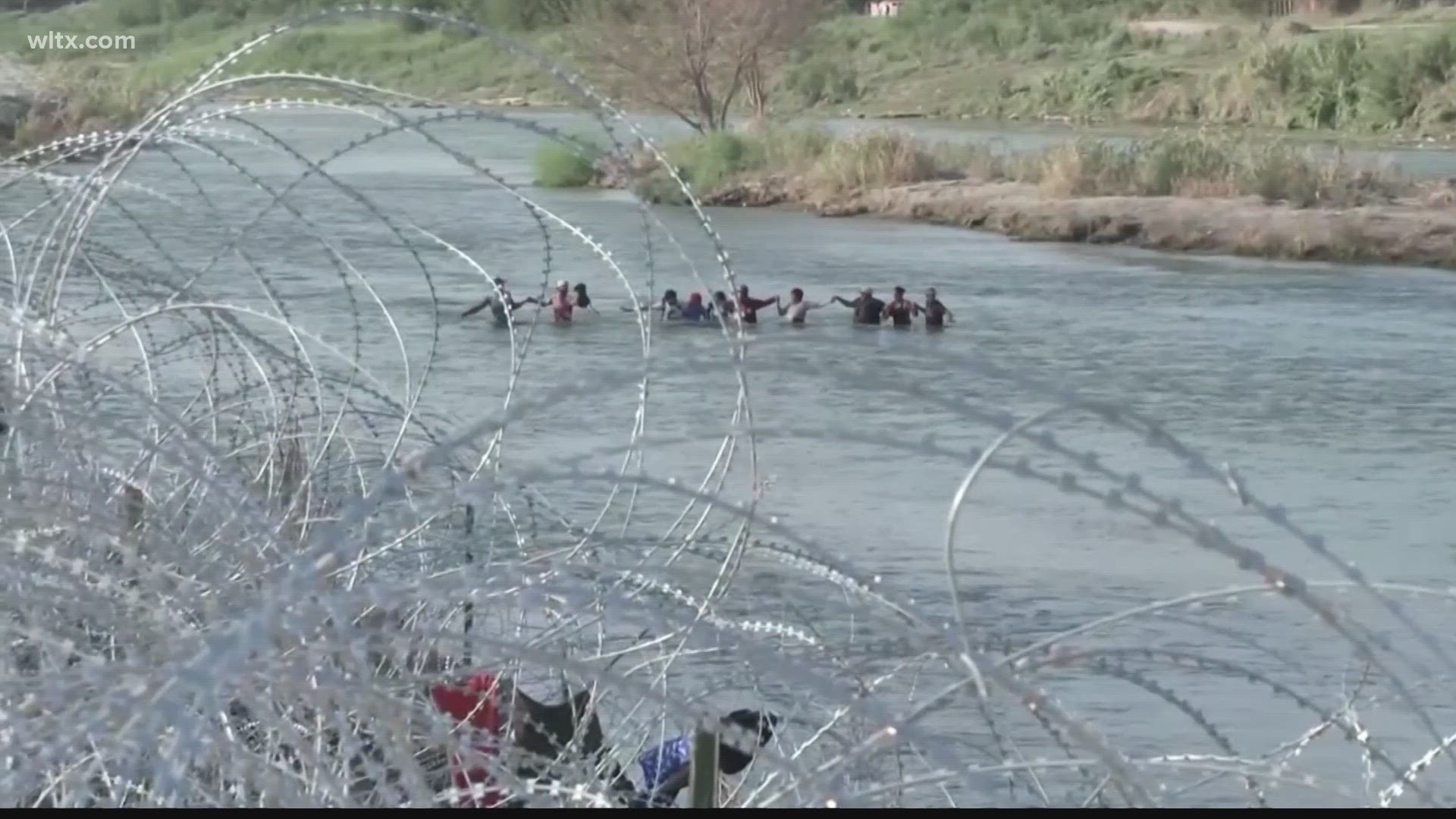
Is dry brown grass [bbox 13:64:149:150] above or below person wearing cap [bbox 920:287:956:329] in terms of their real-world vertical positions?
above

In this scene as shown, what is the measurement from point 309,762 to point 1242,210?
82.0 ft

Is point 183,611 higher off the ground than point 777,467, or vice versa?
point 183,611

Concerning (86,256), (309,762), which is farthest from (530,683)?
(309,762)

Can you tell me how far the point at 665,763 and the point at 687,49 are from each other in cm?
3365

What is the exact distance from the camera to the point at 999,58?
57531 mm

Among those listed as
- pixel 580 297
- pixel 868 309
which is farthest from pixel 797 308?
pixel 580 297

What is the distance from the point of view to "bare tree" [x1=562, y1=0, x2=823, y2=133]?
38.8 metres

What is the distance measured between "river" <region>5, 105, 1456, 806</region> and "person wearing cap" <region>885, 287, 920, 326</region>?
0.11 meters

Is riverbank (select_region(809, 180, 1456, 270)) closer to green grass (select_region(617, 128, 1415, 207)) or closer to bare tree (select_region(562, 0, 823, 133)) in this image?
green grass (select_region(617, 128, 1415, 207))

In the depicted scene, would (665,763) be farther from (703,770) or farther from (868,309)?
(868,309)

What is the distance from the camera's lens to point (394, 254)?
23469 mm

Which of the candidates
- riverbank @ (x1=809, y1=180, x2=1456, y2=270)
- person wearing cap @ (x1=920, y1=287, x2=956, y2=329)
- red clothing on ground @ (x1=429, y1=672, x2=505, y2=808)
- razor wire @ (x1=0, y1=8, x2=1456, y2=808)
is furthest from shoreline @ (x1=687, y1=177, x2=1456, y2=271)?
red clothing on ground @ (x1=429, y1=672, x2=505, y2=808)

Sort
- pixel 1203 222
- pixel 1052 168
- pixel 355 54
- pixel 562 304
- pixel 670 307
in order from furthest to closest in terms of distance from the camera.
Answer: pixel 355 54, pixel 1052 168, pixel 1203 222, pixel 562 304, pixel 670 307

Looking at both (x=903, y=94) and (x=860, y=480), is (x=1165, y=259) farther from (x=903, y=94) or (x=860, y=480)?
(x=903, y=94)
